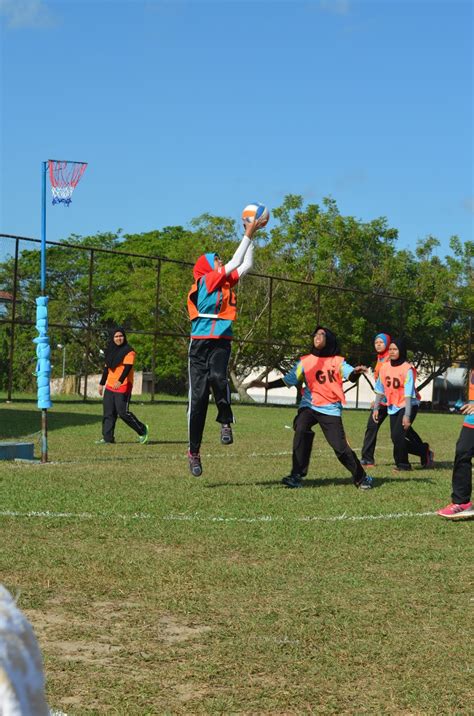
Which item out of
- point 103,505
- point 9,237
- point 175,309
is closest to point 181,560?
point 103,505

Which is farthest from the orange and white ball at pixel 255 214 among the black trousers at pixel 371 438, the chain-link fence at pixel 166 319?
the chain-link fence at pixel 166 319

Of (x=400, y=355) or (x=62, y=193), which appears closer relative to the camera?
(x=62, y=193)

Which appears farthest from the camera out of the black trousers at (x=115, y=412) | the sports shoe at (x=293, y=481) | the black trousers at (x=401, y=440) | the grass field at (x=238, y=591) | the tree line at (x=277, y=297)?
the tree line at (x=277, y=297)

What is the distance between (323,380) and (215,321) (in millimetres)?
1634

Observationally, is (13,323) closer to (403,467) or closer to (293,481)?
(403,467)

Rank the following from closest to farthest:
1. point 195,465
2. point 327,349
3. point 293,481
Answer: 1. point 195,465
2. point 293,481
3. point 327,349

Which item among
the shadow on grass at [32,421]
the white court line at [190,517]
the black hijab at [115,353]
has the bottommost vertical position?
the white court line at [190,517]

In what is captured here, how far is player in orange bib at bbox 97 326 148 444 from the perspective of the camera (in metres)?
17.2

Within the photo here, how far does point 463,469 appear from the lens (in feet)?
30.2

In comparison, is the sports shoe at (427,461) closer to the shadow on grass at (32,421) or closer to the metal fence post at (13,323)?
the shadow on grass at (32,421)

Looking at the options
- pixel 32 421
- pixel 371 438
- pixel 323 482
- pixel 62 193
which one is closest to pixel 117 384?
pixel 371 438

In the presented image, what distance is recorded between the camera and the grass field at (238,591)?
4168 mm

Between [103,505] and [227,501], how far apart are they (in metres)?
1.26

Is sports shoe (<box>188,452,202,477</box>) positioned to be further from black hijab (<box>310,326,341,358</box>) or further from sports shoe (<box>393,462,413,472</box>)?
sports shoe (<box>393,462,413,472</box>)
